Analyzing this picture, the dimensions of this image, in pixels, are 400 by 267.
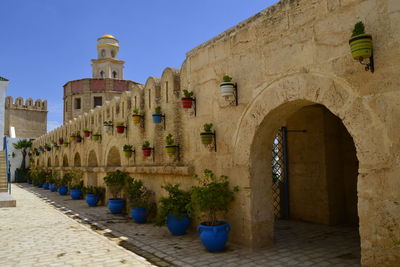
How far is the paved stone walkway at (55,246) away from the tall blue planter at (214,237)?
0.99m

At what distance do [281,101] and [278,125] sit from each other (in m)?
0.77

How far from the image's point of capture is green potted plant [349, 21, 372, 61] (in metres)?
3.80

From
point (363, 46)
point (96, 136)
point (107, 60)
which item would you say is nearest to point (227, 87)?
point (363, 46)

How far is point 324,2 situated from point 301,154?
170 inches

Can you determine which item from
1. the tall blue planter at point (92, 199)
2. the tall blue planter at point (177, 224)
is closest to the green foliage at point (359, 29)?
the tall blue planter at point (177, 224)

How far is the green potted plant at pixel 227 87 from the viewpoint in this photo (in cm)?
592

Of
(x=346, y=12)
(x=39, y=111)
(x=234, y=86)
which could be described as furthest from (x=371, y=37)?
(x=39, y=111)

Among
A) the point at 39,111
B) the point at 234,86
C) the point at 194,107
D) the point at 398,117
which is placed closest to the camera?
the point at 398,117

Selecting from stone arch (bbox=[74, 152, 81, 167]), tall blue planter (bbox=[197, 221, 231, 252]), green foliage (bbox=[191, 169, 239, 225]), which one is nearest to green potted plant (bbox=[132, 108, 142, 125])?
green foliage (bbox=[191, 169, 239, 225])

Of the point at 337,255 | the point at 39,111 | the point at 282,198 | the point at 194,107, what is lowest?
the point at 337,255

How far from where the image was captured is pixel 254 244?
5.60 m

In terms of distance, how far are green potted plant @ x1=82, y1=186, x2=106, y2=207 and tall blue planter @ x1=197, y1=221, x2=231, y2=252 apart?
733 cm

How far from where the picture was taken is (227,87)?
5.92 metres

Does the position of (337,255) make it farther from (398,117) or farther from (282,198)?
(282,198)
